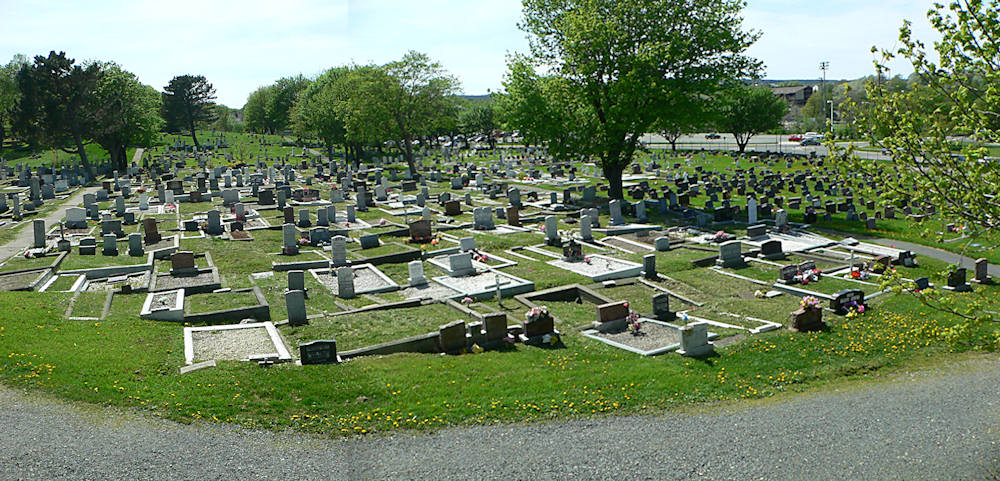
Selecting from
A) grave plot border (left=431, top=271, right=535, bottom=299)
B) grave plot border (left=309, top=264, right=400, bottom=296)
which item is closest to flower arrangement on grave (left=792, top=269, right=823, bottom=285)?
grave plot border (left=431, top=271, right=535, bottom=299)

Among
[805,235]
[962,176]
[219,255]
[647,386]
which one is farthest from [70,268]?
[805,235]

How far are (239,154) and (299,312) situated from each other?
201 ft

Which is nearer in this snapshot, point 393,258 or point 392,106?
point 393,258

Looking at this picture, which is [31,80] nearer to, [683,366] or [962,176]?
[683,366]

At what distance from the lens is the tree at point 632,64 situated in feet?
117

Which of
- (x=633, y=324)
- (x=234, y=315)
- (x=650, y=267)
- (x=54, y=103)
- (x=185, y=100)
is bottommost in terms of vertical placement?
(x=633, y=324)

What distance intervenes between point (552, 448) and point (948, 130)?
22.1 feet

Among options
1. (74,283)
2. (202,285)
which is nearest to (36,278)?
(74,283)

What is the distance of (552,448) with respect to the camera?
1053 cm

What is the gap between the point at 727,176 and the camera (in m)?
50.9

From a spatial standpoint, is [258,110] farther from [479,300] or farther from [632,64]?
[479,300]

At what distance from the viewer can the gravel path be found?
973cm

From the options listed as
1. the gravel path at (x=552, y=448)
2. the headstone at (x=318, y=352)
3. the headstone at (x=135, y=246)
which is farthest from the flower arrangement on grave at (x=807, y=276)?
the headstone at (x=135, y=246)

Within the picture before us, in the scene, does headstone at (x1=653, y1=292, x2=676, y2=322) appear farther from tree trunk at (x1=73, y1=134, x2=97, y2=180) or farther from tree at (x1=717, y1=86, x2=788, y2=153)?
tree at (x1=717, y1=86, x2=788, y2=153)
